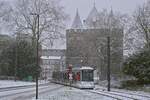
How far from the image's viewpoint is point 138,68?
49406 millimetres

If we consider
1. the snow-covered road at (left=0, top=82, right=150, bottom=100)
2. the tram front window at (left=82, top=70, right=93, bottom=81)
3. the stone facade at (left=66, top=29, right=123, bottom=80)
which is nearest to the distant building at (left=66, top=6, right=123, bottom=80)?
Result: the stone facade at (left=66, top=29, right=123, bottom=80)

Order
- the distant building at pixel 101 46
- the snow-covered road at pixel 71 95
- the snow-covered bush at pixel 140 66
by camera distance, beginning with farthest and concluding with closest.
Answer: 1. the distant building at pixel 101 46
2. the snow-covered bush at pixel 140 66
3. the snow-covered road at pixel 71 95

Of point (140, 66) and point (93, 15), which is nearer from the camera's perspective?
point (140, 66)

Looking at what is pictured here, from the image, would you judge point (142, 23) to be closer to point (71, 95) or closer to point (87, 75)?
point (87, 75)

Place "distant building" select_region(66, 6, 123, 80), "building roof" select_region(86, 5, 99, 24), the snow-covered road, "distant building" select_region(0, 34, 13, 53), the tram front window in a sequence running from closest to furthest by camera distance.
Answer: the snow-covered road, the tram front window, "distant building" select_region(66, 6, 123, 80), "building roof" select_region(86, 5, 99, 24), "distant building" select_region(0, 34, 13, 53)

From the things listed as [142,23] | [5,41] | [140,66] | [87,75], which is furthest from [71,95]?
[5,41]

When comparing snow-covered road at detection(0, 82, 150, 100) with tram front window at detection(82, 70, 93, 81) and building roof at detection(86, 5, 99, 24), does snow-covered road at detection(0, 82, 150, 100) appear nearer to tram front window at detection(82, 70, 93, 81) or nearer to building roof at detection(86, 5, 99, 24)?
tram front window at detection(82, 70, 93, 81)

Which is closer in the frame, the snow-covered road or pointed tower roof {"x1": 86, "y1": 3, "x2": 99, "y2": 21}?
the snow-covered road

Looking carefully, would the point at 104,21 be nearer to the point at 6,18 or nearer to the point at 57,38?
the point at 57,38

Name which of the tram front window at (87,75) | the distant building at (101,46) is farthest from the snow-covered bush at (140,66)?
the distant building at (101,46)

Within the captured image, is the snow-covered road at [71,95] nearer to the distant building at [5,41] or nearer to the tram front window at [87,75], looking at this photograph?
the tram front window at [87,75]

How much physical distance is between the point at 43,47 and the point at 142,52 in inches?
1081

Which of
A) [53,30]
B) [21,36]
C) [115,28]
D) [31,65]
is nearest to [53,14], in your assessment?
[53,30]

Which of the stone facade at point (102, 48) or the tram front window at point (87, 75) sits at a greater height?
the stone facade at point (102, 48)
